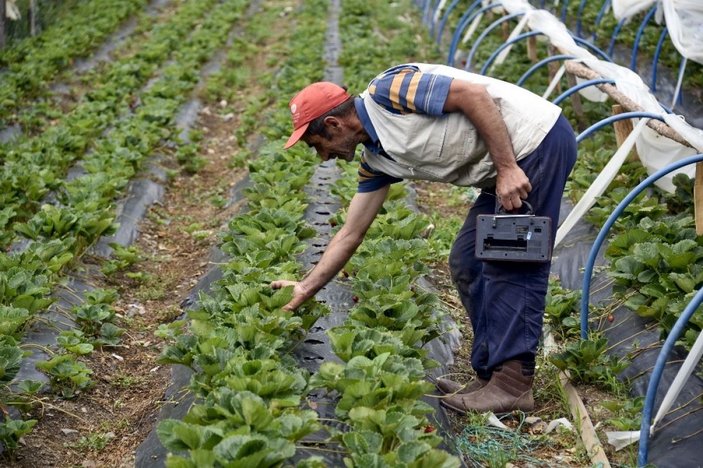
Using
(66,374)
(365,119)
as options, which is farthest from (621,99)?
(66,374)

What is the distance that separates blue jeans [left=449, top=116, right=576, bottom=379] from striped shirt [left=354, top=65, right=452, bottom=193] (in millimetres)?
476

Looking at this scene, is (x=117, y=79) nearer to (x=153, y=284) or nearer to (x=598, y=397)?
(x=153, y=284)

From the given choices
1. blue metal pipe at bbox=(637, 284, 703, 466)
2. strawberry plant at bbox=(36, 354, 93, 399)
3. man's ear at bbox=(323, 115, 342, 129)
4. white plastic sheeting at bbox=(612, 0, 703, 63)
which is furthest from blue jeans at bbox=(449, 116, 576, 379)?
white plastic sheeting at bbox=(612, 0, 703, 63)

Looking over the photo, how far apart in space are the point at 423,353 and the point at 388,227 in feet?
5.08

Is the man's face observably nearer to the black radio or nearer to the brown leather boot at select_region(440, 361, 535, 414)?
the black radio

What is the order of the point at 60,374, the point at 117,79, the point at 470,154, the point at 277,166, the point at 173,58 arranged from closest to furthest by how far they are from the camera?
the point at 470,154 → the point at 60,374 → the point at 277,166 → the point at 117,79 → the point at 173,58

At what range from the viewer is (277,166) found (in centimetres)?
644

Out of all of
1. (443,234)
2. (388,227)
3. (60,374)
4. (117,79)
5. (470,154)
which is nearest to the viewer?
(470,154)

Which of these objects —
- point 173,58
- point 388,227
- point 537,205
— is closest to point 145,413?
point 388,227

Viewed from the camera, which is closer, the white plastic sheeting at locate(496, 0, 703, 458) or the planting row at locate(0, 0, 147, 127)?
the white plastic sheeting at locate(496, 0, 703, 458)

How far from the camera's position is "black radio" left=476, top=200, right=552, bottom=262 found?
3596 millimetres

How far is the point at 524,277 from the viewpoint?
147 inches

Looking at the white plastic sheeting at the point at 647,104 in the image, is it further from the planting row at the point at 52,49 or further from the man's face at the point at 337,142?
the planting row at the point at 52,49

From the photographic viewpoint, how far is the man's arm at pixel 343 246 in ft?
12.6
